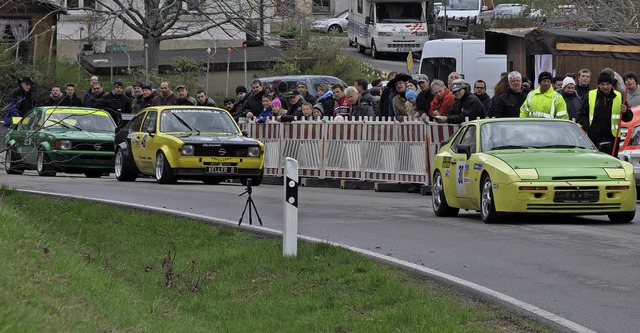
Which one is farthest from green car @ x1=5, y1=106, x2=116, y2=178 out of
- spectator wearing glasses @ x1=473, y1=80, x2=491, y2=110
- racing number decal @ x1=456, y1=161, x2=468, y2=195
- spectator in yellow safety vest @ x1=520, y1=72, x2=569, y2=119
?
racing number decal @ x1=456, y1=161, x2=468, y2=195

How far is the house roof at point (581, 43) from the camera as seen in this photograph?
2659cm

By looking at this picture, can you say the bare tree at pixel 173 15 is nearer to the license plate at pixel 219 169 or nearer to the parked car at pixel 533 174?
the license plate at pixel 219 169

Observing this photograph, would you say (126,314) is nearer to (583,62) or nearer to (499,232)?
(499,232)

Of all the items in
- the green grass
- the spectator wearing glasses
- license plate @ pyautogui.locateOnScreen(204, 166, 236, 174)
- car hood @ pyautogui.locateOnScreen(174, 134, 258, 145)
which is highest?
the spectator wearing glasses

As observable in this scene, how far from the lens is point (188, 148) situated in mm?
23859

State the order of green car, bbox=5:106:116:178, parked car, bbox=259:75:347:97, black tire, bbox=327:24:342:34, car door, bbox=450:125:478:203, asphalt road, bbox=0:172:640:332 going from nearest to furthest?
asphalt road, bbox=0:172:640:332
car door, bbox=450:125:478:203
green car, bbox=5:106:116:178
parked car, bbox=259:75:347:97
black tire, bbox=327:24:342:34

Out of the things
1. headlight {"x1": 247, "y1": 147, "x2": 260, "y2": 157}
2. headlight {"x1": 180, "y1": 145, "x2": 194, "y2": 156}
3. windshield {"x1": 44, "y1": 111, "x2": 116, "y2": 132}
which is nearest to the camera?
headlight {"x1": 180, "y1": 145, "x2": 194, "y2": 156}

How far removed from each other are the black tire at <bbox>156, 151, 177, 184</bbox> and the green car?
2.85 metres

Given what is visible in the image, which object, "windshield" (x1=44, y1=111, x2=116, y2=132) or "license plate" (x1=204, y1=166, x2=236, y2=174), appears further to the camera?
"windshield" (x1=44, y1=111, x2=116, y2=132)

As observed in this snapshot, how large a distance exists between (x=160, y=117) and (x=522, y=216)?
407 inches

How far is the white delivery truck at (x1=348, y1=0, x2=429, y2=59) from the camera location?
189 feet

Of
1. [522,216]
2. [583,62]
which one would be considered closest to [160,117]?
[583,62]

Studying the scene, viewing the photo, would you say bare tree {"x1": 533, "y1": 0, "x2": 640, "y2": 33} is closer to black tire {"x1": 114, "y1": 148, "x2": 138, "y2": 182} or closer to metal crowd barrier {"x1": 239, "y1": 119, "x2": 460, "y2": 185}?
metal crowd barrier {"x1": 239, "y1": 119, "x2": 460, "y2": 185}

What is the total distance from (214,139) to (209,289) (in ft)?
42.3
